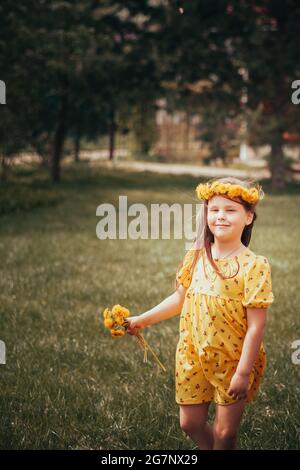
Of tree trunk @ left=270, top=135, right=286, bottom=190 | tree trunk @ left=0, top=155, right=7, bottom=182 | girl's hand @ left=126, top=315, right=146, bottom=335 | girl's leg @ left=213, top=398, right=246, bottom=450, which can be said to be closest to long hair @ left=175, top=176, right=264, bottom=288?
girl's hand @ left=126, top=315, right=146, bottom=335

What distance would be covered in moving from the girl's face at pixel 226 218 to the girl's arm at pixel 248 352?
36cm

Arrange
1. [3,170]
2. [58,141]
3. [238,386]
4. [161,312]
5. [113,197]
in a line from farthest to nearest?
[58,141]
[113,197]
[3,170]
[161,312]
[238,386]

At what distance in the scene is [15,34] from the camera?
1457 centimetres

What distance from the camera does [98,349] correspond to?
4.79 metres

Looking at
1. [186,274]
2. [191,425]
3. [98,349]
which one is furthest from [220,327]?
[98,349]

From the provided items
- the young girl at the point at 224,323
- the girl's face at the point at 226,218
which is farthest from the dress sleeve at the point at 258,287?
the girl's face at the point at 226,218

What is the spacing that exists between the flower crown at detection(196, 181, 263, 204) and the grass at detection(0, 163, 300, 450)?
2.72 ft

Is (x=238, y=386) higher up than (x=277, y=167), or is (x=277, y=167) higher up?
(x=277, y=167)

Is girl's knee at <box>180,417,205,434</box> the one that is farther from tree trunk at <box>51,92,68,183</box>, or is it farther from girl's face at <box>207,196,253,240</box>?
tree trunk at <box>51,92,68,183</box>

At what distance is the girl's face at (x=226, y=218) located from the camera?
273 centimetres

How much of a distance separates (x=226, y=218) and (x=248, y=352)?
1.95ft

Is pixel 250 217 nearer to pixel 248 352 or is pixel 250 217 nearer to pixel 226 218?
pixel 226 218

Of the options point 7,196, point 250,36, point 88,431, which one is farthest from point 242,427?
point 250,36

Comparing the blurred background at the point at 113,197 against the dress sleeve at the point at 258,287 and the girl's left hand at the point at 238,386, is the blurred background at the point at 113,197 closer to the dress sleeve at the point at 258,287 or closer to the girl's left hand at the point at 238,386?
the dress sleeve at the point at 258,287
